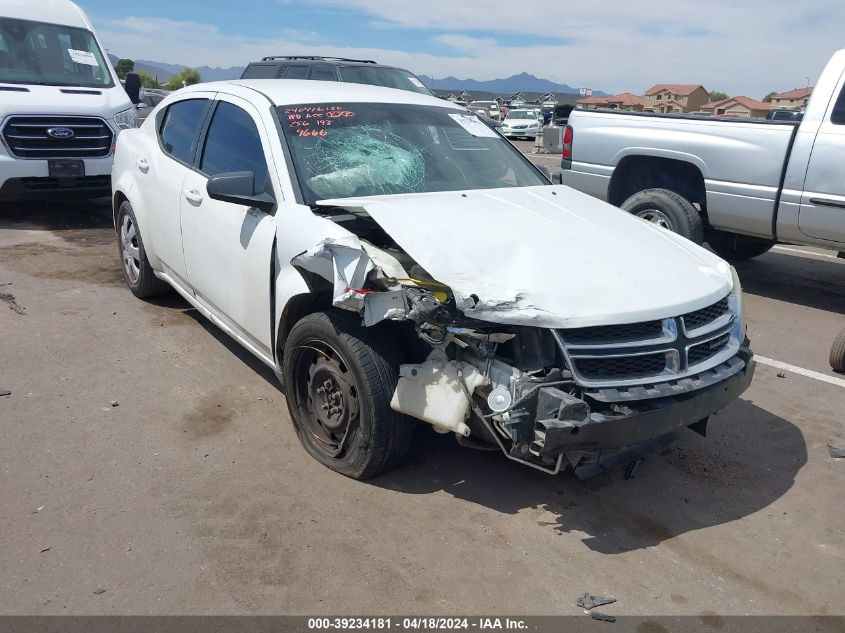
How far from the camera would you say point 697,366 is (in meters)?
3.28

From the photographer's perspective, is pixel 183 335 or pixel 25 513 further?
pixel 183 335

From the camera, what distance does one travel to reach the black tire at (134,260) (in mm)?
5809

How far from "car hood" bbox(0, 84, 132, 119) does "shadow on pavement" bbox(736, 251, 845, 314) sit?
7878 millimetres

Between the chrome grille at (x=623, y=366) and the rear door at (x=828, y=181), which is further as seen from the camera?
the rear door at (x=828, y=181)

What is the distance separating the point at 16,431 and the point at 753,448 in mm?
4088

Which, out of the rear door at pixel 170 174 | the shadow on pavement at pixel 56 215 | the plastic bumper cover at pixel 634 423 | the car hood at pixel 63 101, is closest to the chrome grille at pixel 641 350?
the plastic bumper cover at pixel 634 423

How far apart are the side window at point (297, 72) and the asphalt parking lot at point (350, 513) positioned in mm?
7486

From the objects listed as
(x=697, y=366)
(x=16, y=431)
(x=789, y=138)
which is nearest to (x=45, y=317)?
(x=16, y=431)

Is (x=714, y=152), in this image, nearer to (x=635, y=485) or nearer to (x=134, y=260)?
(x=635, y=485)

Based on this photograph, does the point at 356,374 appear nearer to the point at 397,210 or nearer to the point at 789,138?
the point at 397,210

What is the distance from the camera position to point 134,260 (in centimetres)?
602

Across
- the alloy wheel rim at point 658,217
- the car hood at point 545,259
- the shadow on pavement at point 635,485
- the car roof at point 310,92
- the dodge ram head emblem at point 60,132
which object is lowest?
the shadow on pavement at point 635,485

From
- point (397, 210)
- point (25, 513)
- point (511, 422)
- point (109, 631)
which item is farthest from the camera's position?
point (397, 210)

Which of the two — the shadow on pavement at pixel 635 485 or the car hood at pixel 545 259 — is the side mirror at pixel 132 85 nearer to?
the car hood at pixel 545 259
